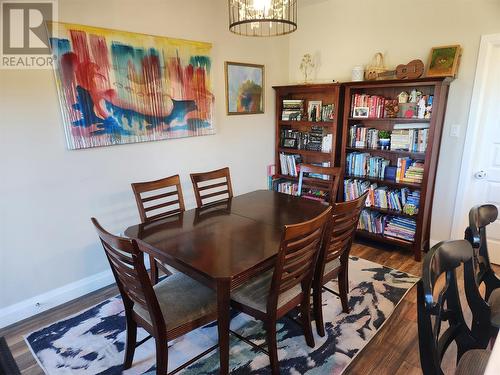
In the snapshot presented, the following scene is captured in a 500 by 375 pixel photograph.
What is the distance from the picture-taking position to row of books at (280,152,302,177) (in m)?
3.89

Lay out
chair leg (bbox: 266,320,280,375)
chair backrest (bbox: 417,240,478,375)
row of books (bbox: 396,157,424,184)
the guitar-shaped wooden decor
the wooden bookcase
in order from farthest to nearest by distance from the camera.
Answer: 1. the wooden bookcase
2. row of books (bbox: 396,157,424,184)
3. the guitar-shaped wooden decor
4. chair leg (bbox: 266,320,280,375)
5. chair backrest (bbox: 417,240,478,375)

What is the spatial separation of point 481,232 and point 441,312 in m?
0.65

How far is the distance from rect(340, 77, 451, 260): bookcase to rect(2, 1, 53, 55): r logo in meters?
2.60

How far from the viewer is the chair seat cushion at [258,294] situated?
5.54 feet

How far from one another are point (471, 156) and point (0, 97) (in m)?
3.71

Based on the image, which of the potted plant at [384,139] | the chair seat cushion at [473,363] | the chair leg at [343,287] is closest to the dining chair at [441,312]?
the chair seat cushion at [473,363]

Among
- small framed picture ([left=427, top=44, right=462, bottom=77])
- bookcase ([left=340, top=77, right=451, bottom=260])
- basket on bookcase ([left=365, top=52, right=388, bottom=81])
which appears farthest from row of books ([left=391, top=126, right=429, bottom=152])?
basket on bookcase ([left=365, top=52, right=388, bottom=81])

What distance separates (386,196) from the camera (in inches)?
126

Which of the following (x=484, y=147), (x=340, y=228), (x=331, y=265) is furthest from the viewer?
(x=484, y=147)

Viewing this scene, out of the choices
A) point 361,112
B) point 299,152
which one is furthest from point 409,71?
point 299,152

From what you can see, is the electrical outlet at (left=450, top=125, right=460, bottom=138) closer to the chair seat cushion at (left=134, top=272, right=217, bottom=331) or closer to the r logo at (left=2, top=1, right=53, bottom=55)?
the chair seat cushion at (left=134, top=272, right=217, bottom=331)

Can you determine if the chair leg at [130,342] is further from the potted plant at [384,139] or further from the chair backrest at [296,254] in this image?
the potted plant at [384,139]

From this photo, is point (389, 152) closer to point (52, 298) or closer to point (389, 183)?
point (389, 183)

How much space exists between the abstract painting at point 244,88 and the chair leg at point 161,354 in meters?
2.46
